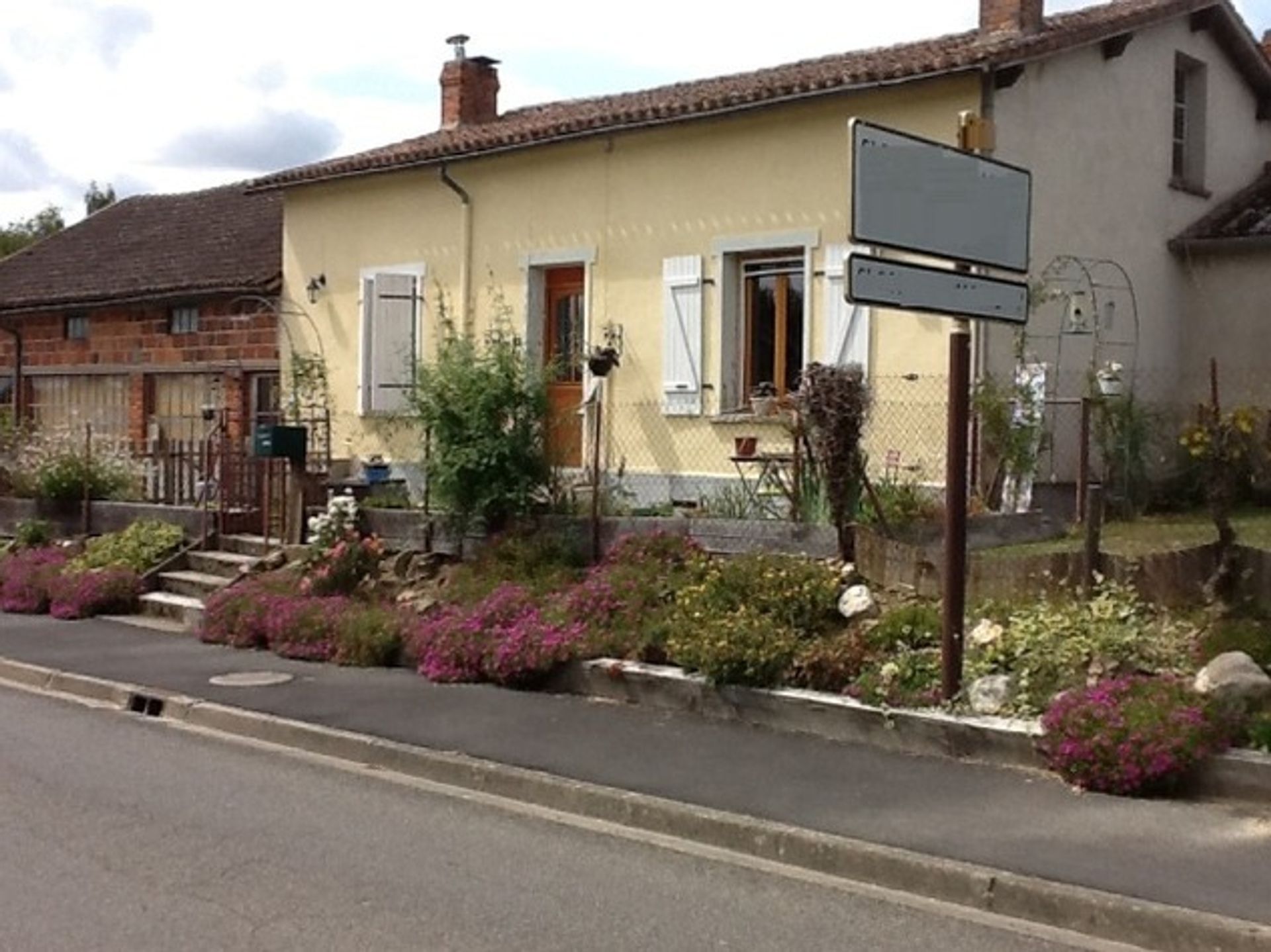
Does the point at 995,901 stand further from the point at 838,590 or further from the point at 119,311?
the point at 119,311

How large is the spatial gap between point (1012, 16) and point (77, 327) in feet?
51.4

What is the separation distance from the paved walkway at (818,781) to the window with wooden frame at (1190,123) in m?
10.7

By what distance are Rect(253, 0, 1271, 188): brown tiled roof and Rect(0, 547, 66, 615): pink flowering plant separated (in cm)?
575

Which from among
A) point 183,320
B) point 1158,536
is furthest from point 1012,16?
point 183,320

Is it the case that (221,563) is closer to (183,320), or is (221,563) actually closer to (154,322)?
(183,320)

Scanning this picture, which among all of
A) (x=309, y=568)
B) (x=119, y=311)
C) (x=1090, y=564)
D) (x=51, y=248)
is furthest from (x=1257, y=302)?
(x=51, y=248)

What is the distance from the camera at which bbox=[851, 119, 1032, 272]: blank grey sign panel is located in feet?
25.1

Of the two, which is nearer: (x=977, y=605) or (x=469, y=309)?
(x=977, y=605)

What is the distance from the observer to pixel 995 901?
5.91m

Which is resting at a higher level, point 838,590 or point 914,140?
point 914,140

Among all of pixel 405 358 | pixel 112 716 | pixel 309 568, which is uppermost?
pixel 405 358

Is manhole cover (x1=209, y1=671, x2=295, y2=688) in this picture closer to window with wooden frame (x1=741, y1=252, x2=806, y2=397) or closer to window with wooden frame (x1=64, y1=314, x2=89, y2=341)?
window with wooden frame (x1=741, y1=252, x2=806, y2=397)

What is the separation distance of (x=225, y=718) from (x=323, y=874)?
13.0 ft

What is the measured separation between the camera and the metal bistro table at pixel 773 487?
11.7 m
